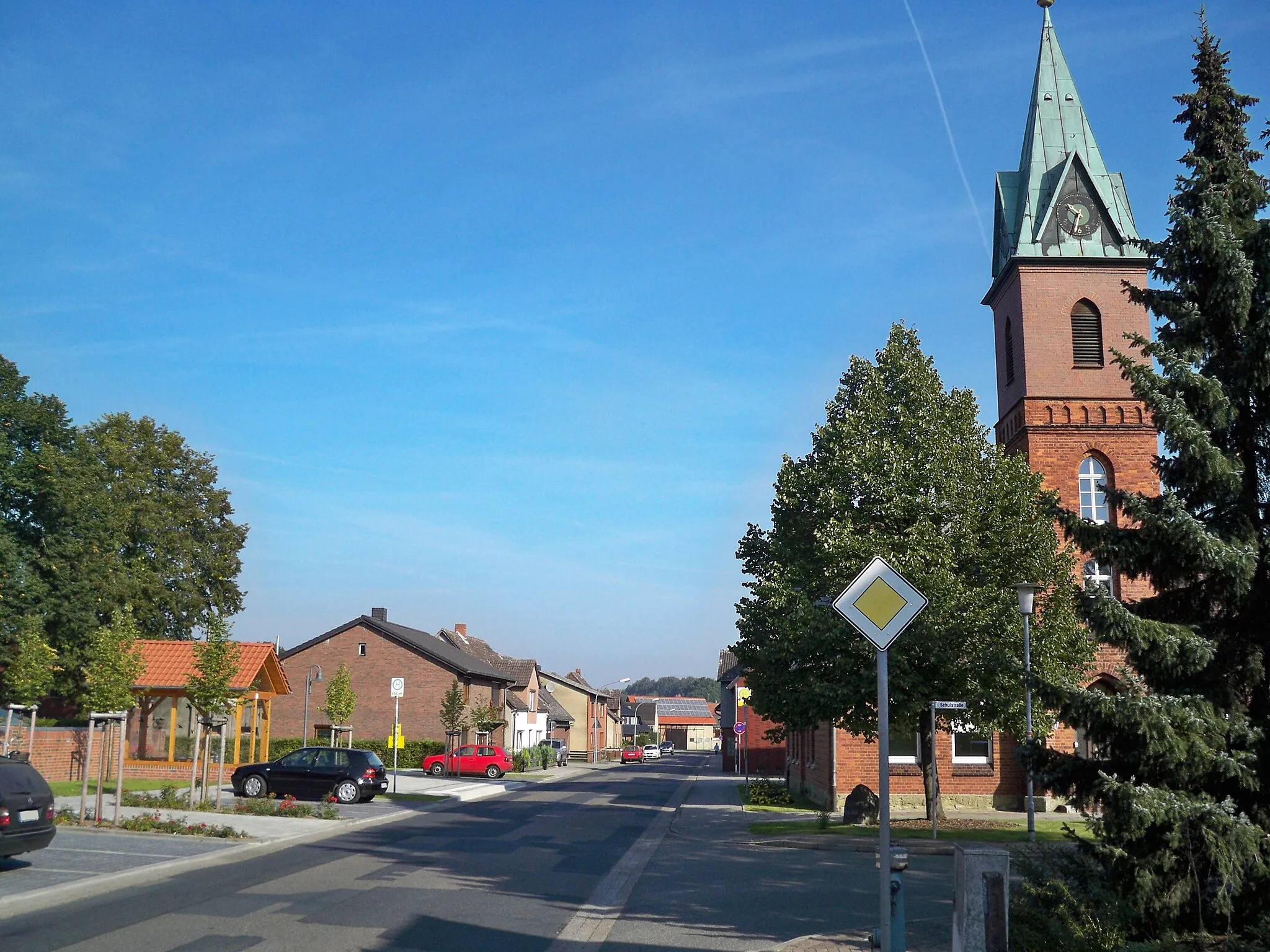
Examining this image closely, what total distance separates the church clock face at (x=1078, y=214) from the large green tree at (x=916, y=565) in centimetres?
939

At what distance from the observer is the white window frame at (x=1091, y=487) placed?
29391 mm

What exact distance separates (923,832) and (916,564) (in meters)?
5.83

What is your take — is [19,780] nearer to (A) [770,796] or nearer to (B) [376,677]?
(A) [770,796]

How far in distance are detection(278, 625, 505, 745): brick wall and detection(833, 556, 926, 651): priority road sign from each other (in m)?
52.7

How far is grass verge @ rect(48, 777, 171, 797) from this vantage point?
2735cm

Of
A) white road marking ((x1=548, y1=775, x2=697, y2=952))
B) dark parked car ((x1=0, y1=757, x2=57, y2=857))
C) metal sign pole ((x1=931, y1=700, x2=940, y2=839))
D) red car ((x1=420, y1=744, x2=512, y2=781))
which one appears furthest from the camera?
red car ((x1=420, y1=744, x2=512, y2=781))

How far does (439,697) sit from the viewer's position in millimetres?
58938

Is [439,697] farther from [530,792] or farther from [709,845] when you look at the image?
[709,845]

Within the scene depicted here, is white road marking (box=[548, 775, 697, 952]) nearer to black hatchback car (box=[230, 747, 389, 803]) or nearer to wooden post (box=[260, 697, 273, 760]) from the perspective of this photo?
black hatchback car (box=[230, 747, 389, 803])

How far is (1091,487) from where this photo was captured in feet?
96.2

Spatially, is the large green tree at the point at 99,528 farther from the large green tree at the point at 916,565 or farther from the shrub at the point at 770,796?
the large green tree at the point at 916,565

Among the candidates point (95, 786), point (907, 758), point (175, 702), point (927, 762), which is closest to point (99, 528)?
point (175, 702)

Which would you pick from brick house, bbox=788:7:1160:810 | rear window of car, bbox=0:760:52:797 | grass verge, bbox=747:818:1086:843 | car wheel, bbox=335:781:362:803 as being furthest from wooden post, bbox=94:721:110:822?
brick house, bbox=788:7:1160:810

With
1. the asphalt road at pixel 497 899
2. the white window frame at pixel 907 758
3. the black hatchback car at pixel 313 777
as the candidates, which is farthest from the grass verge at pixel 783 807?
the black hatchback car at pixel 313 777
